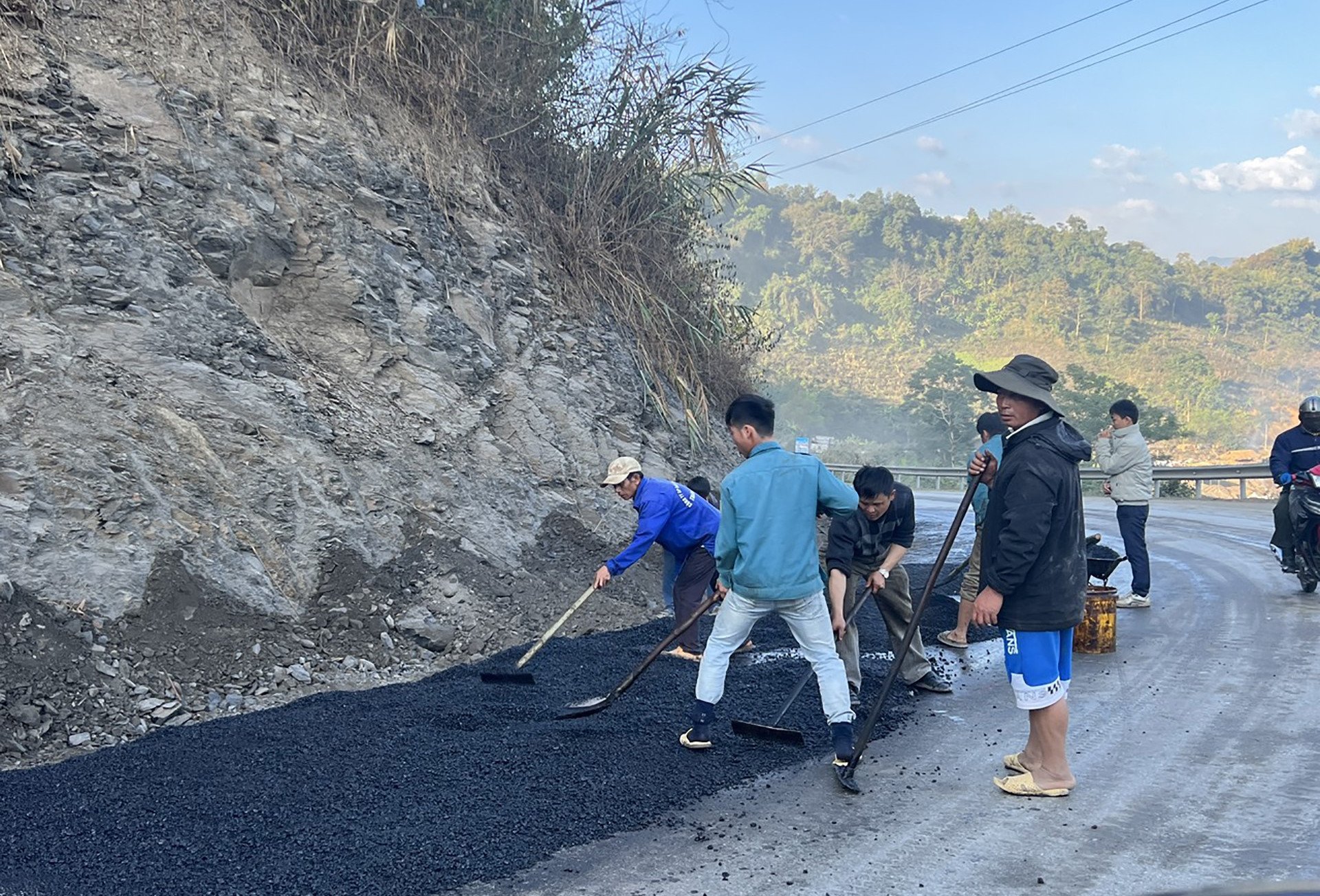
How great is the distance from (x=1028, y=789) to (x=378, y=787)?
2.89 meters

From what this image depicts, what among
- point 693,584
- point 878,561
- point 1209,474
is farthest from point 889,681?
point 1209,474

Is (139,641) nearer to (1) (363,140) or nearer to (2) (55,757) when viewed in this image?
(2) (55,757)

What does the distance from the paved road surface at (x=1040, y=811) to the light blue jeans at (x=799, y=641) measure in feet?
1.08

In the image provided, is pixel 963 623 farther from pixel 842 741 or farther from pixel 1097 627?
pixel 842 741

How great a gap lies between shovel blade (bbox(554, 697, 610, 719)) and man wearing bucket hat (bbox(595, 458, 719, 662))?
1.51 metres

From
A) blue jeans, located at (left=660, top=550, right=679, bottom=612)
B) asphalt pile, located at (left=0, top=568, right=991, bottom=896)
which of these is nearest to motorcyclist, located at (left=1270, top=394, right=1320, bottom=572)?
asphalt pile, located at (left=0, top=568, right=991, bottom=896)

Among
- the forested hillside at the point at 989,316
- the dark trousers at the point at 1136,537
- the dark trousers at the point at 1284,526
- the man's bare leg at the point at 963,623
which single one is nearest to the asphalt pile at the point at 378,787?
the man's bare leg at the point at 963,623

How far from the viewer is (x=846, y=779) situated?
16.0 ft

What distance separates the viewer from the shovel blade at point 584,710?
235 inches

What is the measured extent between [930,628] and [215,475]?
5.46m

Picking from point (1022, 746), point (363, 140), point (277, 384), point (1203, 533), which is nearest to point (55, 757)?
point (277, 384)

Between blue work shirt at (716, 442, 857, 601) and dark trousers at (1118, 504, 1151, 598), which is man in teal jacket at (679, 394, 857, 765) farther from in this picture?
dark trousers at (1118, 504, 1151, 598)

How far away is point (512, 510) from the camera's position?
9.18m

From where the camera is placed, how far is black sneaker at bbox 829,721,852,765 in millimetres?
5031
